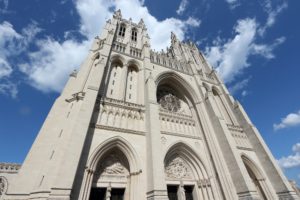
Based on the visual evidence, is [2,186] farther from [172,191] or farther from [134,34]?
[134,34]

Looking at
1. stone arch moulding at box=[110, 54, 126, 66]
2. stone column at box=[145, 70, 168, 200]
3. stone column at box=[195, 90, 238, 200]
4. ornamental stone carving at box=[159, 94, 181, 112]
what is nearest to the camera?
stone column at box=[145, 70, 168, 200]

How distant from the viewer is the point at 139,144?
9.54 metres

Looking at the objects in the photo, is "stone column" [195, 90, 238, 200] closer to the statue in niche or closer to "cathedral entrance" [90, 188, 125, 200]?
the statue in niche

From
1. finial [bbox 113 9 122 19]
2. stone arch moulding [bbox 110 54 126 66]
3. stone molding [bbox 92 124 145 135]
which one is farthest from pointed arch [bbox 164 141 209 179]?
finial [bbox 113 9 122 19]

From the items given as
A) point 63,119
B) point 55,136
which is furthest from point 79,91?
point 55,136

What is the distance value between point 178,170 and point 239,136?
304 inches

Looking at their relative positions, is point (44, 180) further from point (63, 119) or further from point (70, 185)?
point (63, 119)

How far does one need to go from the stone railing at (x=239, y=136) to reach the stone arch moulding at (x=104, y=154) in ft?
33.7

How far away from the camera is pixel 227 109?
17.3m

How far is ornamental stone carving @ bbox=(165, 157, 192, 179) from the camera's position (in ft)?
34.9

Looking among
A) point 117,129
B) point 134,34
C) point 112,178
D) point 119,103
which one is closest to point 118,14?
point 134,34

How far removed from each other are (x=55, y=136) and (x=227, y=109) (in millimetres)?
16907

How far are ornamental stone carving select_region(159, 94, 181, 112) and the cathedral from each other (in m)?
0.12

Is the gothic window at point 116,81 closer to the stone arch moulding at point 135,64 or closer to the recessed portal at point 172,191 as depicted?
the stone arch moulding at point 135,64
